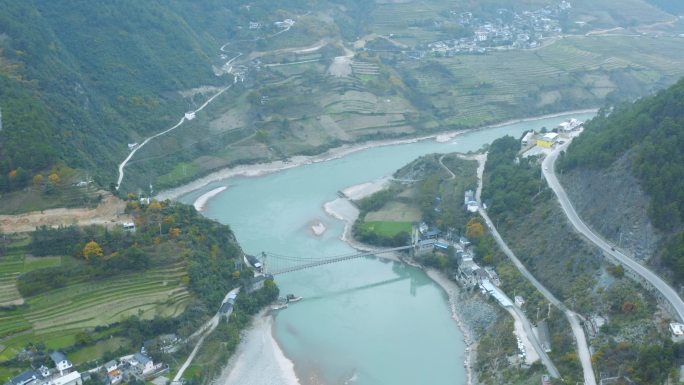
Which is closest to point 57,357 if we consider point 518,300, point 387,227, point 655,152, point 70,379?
point 70,379

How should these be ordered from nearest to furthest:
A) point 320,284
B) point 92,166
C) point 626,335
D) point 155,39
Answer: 1. point 626,335
2. point 320,284
3. point 92,166
4. point 155,39

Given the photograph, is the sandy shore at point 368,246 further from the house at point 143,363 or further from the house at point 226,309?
the house at point 143,363

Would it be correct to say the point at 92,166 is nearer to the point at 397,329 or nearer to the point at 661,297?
the point at 397,329

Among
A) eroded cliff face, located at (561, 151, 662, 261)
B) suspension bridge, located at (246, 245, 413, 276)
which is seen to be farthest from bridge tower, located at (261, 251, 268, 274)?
eroded cliff face, located at (561, 151, 662, 261)

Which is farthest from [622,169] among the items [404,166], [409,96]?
[409,96]

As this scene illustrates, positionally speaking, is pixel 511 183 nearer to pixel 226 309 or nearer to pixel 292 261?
pixel 292 261

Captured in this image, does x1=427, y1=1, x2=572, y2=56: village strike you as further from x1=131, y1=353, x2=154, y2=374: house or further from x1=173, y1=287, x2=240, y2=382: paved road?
x1=131, y1=353, x2=154, y2=374: house

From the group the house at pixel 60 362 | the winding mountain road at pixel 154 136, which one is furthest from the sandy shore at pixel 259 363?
the winding mountain road at pixel 154 136
